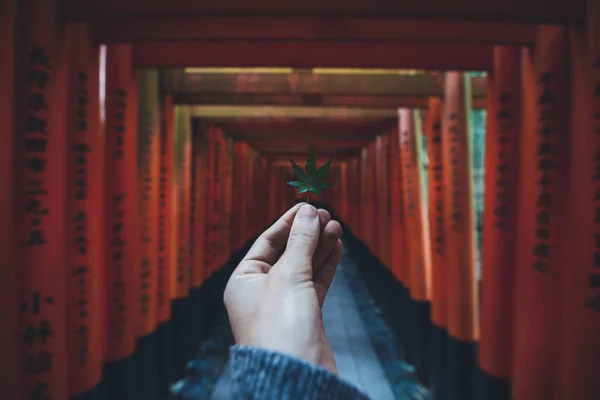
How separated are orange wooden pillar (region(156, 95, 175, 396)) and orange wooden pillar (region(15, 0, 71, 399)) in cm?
231

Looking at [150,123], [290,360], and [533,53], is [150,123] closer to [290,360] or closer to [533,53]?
[533,53]

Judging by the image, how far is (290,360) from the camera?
0.80m

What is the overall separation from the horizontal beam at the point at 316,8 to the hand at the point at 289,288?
66.7 inches

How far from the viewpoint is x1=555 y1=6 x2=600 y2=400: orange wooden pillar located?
1.95 m

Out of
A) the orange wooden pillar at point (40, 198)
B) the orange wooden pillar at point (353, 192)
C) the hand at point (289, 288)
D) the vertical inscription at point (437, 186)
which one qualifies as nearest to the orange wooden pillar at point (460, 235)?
the vertical inscription at point (437, 186)

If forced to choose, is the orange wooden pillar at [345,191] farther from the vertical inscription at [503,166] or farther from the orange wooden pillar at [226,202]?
the vertical inscription at [503,166]

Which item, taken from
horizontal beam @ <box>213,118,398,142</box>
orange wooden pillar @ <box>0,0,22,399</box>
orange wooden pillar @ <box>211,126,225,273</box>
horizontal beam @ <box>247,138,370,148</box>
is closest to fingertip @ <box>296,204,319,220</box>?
orange wooden pillar @ <box>0,0,22,399</box>

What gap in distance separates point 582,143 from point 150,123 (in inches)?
145

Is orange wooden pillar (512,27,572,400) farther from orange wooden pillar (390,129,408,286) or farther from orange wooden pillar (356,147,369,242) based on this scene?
orange wooden pillar (356,147,369,242)

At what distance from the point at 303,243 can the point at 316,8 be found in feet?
6.09

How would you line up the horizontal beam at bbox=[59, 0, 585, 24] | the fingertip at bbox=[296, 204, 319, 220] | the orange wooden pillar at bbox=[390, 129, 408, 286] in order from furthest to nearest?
the orange wooden pillar at bbox=[390, 129, 408, 286]
the horizontal beam at bbox=[59, 0, 585, 24]
the fingertip at bbox=[296, 204, 319, 220]

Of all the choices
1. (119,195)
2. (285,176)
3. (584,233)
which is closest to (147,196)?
(119,195)

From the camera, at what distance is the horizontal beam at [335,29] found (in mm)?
2670

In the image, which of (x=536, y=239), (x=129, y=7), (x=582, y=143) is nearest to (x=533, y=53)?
(x=582, y=143)
